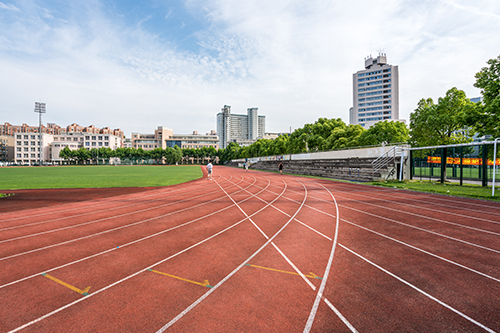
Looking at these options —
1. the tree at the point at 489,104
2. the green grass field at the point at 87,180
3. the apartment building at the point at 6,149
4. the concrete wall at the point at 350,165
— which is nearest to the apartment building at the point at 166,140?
the apartment building at the point at 6,149

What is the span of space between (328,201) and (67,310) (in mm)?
10551

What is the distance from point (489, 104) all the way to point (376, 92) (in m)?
96.6

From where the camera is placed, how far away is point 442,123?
780 inches

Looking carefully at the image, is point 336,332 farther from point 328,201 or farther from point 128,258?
point 328,201

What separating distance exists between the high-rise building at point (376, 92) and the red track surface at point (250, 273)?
339 ft

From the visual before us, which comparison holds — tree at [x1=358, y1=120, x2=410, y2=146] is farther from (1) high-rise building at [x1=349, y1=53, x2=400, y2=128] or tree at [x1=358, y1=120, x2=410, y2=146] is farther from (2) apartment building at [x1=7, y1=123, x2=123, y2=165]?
(2) apartment building at [x1=7, y1=123, x2=123, y2=165]

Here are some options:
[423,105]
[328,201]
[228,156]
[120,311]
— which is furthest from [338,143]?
[228,156]

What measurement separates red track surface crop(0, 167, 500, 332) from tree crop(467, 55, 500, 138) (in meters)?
9.00

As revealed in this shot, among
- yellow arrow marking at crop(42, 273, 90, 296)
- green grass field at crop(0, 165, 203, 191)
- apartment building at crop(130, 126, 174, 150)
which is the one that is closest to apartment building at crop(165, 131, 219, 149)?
apartment building at crop(130, 126, 174, 150)

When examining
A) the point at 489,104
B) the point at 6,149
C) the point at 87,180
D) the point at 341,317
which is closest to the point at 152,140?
the point at 6,149

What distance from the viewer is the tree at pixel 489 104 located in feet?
44.1

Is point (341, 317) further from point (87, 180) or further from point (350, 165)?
point (87, 180)

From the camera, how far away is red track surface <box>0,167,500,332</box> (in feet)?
9.95

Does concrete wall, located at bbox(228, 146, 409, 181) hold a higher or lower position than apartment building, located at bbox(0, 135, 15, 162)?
lower
